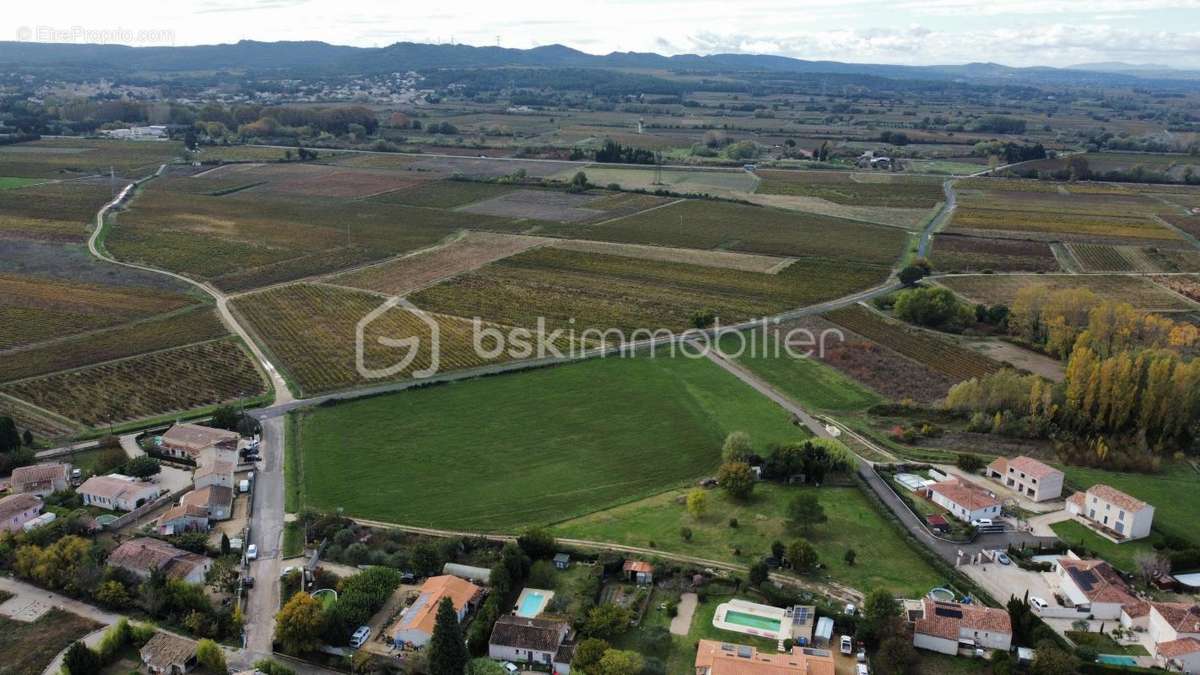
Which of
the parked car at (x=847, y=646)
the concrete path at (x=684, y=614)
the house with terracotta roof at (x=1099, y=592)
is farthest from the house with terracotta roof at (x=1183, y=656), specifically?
the concrete path at (x=684, y=614)

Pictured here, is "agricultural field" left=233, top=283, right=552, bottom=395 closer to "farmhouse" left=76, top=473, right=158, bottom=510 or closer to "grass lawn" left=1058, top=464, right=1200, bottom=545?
"farmhouse" left=76, top=473, right=158, bottom=510

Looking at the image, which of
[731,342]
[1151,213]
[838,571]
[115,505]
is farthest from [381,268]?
[1151,213]

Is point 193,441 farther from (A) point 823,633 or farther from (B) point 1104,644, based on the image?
(B) point 1104,644

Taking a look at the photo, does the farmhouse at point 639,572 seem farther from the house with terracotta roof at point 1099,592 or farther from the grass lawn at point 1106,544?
the grass lawn at point 1106,544

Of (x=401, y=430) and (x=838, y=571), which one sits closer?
(x=838, y=571)

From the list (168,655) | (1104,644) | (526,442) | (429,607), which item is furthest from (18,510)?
(1104,644)

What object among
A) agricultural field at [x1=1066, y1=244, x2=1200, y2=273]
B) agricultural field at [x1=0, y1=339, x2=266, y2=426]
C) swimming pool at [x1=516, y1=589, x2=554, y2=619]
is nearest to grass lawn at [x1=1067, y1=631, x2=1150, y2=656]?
swimming pool at [x1=516, y1=589, x2=554, y2=619]

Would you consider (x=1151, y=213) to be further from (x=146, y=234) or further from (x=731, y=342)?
(x=146, y=234)
